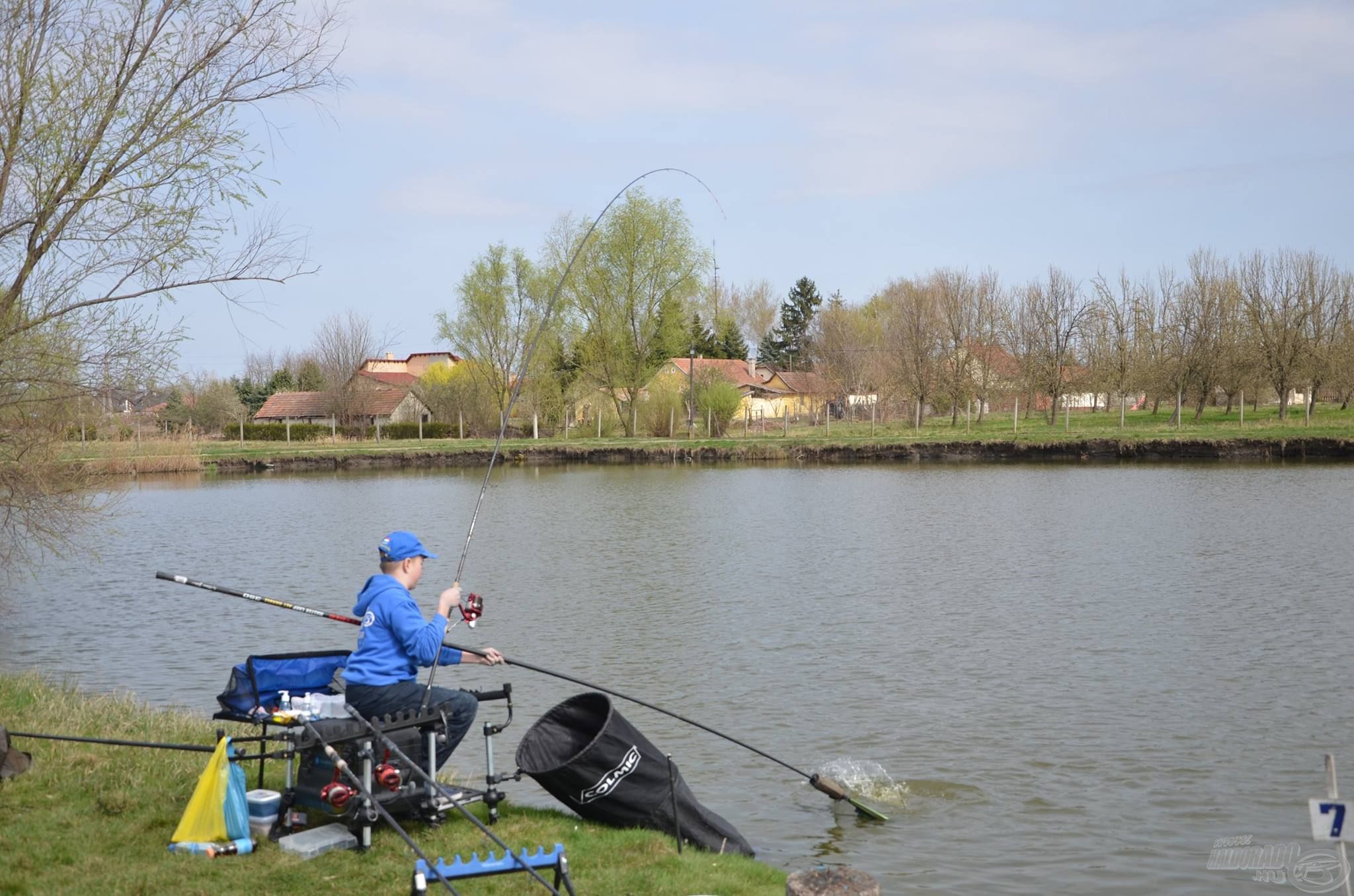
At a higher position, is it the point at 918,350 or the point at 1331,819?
the point at 918,350

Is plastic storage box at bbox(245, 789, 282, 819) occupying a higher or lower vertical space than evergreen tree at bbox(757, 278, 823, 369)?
lower

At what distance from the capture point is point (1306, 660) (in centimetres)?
1106

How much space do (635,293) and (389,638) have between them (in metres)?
51.6

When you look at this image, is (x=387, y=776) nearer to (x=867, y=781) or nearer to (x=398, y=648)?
(x=398, y=648)

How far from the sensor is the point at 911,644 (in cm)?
1240

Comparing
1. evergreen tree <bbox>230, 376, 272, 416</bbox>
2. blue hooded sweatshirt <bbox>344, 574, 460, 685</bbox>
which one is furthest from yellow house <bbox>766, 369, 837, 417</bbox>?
blue hooded sweatshirt <bbox>344, 574, 460, 685</bbox>

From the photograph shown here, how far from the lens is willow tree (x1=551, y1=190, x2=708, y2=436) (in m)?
56.0

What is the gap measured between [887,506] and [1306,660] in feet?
53.6

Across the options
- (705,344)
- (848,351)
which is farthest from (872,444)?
(705,344)

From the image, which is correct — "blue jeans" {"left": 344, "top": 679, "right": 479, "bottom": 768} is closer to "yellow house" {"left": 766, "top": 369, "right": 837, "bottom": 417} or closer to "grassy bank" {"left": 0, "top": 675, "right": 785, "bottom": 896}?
"grassy bank" {"left": 0, "top": 675, "right": 785, "bottom": 896}

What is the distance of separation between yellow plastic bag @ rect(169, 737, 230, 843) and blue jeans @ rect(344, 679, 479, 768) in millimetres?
668

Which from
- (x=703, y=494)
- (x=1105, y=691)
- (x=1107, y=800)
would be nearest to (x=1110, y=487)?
(x=703, y=494)

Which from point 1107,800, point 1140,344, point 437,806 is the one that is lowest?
point 1107,800

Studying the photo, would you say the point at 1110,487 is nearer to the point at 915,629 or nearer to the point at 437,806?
the point at 915,629
